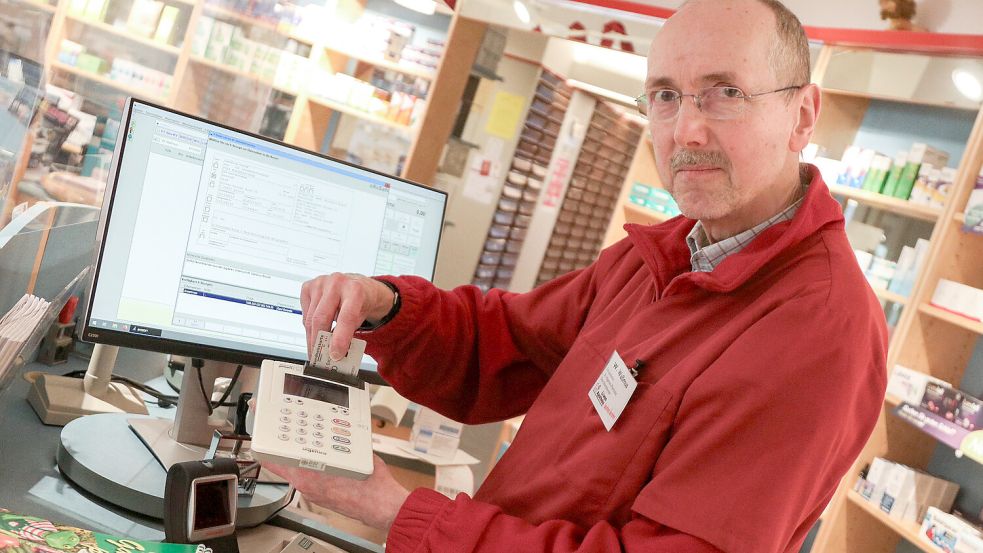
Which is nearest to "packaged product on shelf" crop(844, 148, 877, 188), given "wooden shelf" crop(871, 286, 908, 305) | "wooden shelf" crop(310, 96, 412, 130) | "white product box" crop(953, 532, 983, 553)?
"wooden shelf" crop(871, 286, 908, 305)

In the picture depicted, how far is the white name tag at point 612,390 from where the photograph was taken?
109 centimetres

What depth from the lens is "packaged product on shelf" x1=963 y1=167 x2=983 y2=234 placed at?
10.8 ft

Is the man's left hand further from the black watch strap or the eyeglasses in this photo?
the eyeglasses

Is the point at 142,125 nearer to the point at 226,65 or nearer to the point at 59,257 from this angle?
the point at 59,257

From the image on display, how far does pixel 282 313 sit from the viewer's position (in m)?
1.45

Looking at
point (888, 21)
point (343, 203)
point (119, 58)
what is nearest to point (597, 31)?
point (888, 21)

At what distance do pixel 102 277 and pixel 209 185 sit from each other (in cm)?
21

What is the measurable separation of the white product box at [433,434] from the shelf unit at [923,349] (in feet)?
6.09

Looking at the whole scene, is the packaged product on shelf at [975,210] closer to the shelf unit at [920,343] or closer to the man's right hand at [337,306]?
the shelf unit at [920,343]

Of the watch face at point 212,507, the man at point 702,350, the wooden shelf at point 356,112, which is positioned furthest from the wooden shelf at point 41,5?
the wooden shelf at point 356,112

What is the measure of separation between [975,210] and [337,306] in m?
2.96

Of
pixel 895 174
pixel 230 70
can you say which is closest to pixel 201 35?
pixel 230 70

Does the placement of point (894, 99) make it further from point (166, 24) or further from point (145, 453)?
point (145, 453)

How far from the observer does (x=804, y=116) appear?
4.11ft
